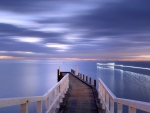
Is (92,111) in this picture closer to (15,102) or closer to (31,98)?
(31,98)

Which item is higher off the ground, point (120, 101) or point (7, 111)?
point (120, 101)

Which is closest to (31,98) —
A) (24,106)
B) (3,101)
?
(24,106)

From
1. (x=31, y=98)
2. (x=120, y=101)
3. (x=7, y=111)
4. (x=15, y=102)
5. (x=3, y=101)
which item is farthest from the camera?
(x=7, y=111)

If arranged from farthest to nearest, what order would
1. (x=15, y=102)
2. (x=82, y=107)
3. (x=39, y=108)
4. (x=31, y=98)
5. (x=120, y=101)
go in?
1. (x=82, y=107)
2. (x=39, y=108)
3. (x=120, y=101)
4. (x=31, y=98)
5. (x=15, y=102)

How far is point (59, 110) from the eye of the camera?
7.48 m

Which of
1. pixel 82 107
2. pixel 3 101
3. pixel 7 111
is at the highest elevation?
pixel 3 101

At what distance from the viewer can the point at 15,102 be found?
2922mm

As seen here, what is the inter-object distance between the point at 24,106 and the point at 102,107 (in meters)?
5.11

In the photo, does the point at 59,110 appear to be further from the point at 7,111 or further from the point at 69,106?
the point at 7,111

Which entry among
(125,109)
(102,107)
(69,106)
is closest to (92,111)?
(102,107)

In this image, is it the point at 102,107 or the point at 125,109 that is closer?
the point at 102,107

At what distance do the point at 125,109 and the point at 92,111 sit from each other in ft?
48.5

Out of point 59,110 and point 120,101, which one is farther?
point 59,110

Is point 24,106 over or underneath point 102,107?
over
